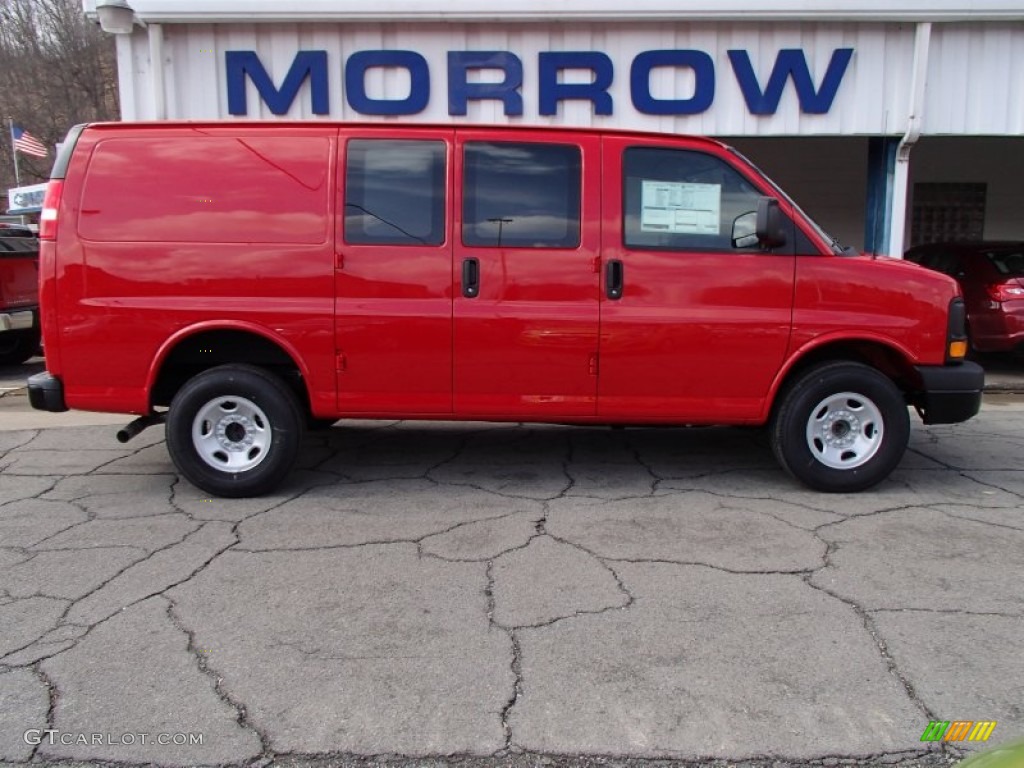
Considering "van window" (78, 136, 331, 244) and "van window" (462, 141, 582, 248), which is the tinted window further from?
"van window" (78, 136, 331, 244)

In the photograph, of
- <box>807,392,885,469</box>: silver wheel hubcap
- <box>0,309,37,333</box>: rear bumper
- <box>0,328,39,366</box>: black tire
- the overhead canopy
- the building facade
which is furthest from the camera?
<box>0,328,39,366</box>: black tire

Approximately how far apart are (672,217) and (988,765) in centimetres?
356

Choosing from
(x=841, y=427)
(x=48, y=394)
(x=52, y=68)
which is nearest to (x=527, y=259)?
(x=841, y=427)

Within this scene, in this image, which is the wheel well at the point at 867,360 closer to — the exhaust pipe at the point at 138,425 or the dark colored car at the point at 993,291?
the exhaust pipe at the point at 138,425

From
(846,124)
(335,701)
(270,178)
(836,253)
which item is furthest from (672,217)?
(846,124)

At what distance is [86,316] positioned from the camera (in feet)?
15.0

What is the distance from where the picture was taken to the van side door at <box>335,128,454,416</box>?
15.1ft

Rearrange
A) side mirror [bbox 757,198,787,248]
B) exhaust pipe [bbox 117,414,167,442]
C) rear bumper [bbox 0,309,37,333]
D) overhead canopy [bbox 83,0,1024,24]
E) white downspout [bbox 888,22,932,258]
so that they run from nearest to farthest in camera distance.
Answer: side mirror [bbox 757,198,787,248] < exhaust pipe [bbox 117,414,167,442] < overhead canopy [bbox 83,0,1024,24] < white downspout [bbox 888,22,932,258] < rear bumper [bbox 0,309,37,333]

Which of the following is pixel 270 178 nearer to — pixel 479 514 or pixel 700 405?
pixel 479 514

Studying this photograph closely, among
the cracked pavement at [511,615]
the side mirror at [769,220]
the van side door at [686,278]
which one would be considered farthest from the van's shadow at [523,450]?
the side mirror at [769,220]

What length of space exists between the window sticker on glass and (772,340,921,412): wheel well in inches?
39.4

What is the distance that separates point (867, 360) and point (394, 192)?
3.18 metres

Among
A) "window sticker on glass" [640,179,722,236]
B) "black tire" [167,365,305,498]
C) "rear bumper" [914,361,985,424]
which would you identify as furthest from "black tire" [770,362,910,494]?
"black tire" [167,365,305,498]

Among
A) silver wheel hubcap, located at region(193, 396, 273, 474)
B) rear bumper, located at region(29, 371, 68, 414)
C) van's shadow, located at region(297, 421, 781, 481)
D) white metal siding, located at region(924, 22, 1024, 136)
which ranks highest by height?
white metal siding, located at region(924, 22, 1024, 136)
